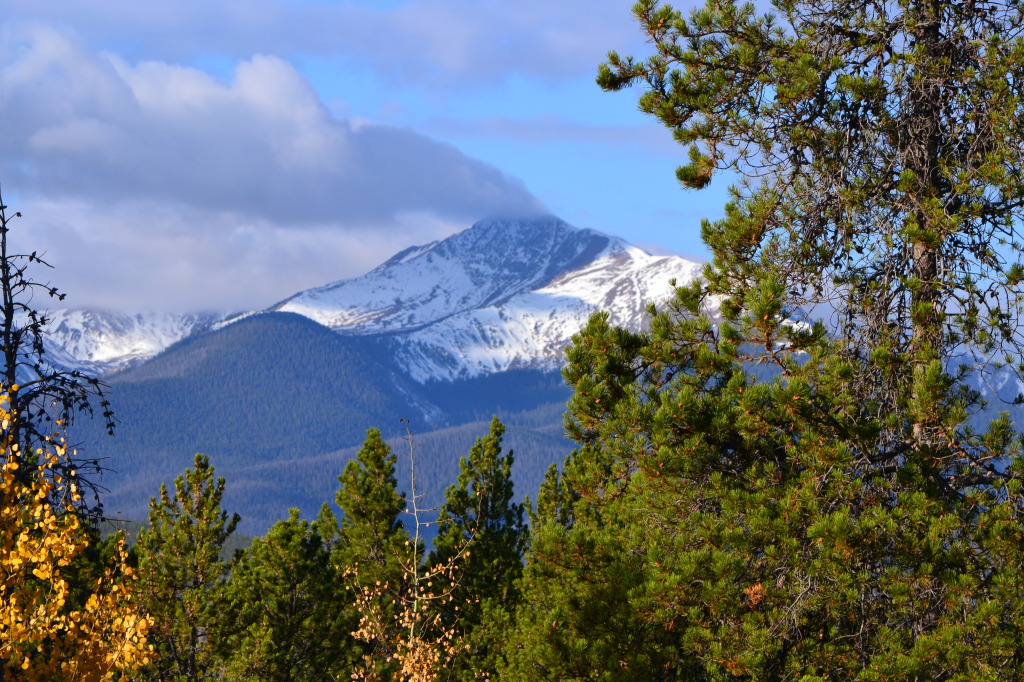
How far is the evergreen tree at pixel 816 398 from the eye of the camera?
1007 centimetres

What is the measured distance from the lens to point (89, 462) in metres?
16.0

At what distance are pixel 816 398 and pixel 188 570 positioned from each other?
15.5 meters

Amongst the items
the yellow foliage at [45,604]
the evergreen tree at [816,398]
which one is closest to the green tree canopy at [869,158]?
the evergreen tree at [816,398]

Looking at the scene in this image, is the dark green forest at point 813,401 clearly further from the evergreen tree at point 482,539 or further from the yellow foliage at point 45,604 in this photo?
the evergreen tree at point 482,539

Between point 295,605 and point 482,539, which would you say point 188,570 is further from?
point 482,539

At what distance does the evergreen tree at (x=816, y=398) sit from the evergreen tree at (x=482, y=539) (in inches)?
537

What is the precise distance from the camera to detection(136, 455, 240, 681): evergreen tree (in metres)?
20.8

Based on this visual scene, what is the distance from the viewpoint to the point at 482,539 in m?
29.6

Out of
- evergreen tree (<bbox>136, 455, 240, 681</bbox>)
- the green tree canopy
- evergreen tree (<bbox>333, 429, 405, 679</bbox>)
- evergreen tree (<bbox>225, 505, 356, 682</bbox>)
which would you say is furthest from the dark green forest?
evergreen tree (<bbox>333, 429, 405, 679</bbox>)

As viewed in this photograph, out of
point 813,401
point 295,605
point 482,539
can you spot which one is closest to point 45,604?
point 813,401

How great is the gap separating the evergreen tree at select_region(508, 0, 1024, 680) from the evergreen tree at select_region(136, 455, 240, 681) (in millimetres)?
10305

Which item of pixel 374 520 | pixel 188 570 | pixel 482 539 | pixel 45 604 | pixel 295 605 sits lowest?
pixel 295 605

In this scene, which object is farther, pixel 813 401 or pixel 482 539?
pixel 482 539

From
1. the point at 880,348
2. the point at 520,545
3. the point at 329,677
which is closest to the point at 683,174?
the point at 880,348
